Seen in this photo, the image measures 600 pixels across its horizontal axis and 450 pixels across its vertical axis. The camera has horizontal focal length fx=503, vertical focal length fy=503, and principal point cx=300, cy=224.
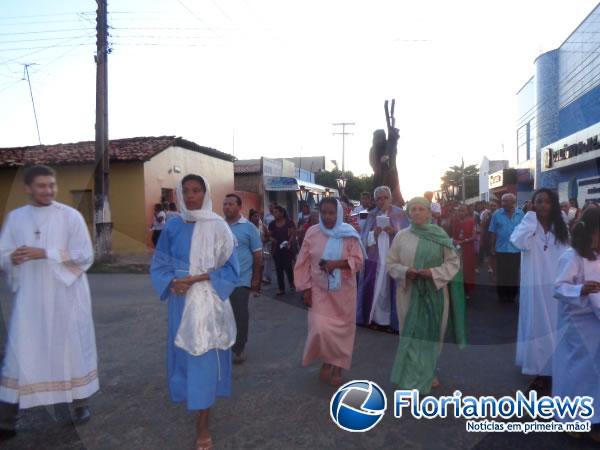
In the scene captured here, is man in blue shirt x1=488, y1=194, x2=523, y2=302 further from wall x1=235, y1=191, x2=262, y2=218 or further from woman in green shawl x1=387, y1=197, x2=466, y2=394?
wall x1=235, y1=191, x2=262, y2=218

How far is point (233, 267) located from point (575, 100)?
854 inches

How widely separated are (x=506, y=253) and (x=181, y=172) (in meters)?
14.1

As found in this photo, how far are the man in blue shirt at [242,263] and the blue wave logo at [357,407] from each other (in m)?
1.33

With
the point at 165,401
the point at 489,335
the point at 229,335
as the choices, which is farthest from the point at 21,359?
the point at 489,335

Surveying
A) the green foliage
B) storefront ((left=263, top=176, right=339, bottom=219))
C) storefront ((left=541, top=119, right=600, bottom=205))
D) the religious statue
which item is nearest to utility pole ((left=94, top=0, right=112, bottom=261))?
the religious statue

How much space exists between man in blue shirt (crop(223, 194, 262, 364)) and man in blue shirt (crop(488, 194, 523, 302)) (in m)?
4.63

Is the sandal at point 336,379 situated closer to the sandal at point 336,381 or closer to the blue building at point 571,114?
the sandal at point 336,381

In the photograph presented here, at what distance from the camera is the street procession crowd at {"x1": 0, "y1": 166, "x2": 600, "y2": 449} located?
3.35 meters

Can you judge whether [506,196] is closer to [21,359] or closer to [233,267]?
[233,267]

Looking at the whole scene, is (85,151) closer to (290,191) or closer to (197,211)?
(290,191)

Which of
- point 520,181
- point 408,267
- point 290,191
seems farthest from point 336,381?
point 520,181

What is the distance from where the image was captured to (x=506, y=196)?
7.89 meters

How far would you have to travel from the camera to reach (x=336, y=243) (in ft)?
15.4

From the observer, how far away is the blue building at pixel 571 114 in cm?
1820
